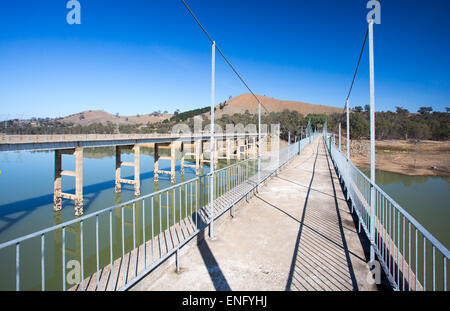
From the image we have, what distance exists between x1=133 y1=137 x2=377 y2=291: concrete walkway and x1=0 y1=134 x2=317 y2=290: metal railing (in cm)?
24

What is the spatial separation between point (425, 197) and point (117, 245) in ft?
58.1

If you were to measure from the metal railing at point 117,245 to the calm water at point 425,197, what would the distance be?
6383mm

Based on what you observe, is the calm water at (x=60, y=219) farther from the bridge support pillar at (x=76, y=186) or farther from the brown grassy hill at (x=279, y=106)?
the brown grassy hill at (x=279, y=106)

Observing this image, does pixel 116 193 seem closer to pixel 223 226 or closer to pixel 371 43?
pixel 223 226

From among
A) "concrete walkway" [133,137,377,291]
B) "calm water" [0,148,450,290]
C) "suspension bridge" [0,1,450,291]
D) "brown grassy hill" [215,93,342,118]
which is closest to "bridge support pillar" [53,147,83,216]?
"calm water" [0,148,450,290]

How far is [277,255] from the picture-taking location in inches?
131

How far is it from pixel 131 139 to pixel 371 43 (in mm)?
17319

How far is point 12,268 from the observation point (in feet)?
25.9

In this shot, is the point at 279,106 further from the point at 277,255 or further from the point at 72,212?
the point at 277,255

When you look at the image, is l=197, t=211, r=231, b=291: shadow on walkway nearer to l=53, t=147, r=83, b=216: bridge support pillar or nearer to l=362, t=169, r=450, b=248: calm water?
l=362, t=169, r=450, b=248: calm water

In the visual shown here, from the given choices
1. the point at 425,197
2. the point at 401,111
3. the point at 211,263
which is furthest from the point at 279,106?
the point at 211,263

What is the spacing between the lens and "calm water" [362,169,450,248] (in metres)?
10.1
